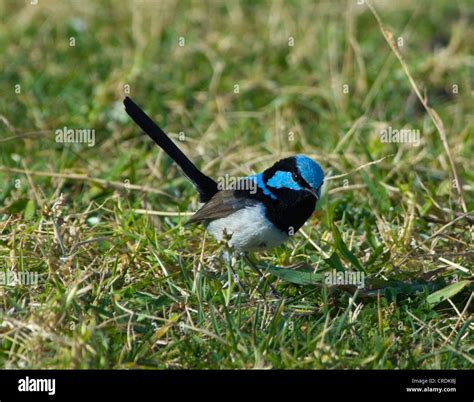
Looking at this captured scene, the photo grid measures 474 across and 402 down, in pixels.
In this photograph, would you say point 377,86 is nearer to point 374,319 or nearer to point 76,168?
point 76,168

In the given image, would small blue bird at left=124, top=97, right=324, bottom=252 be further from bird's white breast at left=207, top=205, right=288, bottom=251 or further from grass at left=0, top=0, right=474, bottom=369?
grass at left=0, top=0, right=474, bottom=369

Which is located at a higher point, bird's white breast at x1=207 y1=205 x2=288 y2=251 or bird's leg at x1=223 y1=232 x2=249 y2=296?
bird's white breast at x1=207 y1=205 x2=288 y2=251

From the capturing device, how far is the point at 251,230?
4.63m

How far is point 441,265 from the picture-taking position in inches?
189

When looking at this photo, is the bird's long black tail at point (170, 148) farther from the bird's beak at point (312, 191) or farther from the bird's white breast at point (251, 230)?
the bird's beak at point (312, 191)

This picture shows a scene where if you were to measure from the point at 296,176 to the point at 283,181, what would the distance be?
12cm

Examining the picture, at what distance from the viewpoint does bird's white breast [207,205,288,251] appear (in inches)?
181

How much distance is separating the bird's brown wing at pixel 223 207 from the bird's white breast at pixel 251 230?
40 mm

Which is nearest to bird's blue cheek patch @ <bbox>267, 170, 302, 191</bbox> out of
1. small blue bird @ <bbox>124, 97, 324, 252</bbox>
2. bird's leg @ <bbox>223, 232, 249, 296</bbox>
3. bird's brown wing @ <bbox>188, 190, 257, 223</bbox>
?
small blue bird @ <bbox>124, 97, 324, 252</bbox>

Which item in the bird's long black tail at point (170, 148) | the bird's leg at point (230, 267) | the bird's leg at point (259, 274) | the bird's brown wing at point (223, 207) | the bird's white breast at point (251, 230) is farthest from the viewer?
the bird's long black tail at point (170, 148)

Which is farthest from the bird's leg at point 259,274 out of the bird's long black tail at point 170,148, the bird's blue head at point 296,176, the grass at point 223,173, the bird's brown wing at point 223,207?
the bird's long black tail at point 170,148

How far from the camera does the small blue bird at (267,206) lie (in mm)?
4570

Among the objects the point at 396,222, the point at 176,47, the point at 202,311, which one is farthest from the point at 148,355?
the point at 176,47

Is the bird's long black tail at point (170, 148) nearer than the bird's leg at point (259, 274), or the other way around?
the bird's leg at point (259, 274)
